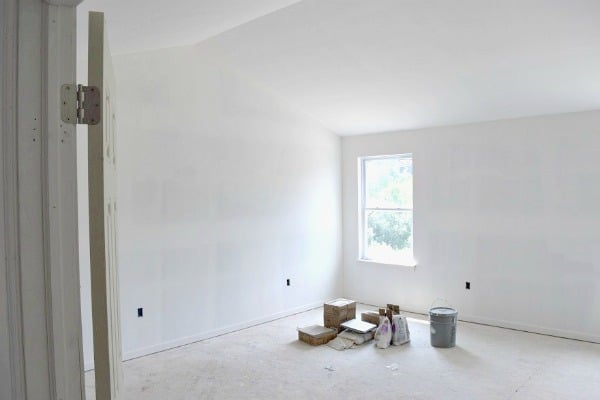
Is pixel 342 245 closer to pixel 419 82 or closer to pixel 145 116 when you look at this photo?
pixel 419 82

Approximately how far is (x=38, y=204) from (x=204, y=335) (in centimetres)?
420

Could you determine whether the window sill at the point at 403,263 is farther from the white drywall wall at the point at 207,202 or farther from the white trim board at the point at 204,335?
the white trim board at the point at 204,335

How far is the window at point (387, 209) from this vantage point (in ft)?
20.1

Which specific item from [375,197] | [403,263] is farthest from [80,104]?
[375,197]

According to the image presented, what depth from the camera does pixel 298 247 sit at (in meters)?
6.07

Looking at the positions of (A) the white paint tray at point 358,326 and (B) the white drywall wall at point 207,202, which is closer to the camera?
(B) the white drywall wall at point 207,202

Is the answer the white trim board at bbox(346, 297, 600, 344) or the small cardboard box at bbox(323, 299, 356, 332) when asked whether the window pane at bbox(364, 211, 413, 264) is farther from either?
the small cardboard box at bbox(323, 299, 356, 332)

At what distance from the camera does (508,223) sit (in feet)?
16.9

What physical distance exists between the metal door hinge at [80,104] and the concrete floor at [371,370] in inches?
117

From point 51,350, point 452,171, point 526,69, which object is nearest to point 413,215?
point 452,171

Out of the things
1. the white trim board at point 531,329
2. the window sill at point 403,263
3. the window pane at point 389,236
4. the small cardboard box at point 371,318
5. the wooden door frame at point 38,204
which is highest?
the wooden door frame at point 38,204

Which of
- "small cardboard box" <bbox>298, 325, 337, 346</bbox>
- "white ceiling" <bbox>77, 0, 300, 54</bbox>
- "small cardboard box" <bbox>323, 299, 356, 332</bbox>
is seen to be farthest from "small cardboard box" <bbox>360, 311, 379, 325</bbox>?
"white ceiling" <bbox>77, 0, 300, 54</bbox>

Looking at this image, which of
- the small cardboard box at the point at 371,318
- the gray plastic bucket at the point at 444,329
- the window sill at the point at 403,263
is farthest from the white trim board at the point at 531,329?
the small cardboard box at the point at 371,318

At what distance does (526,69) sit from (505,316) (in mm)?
2771
